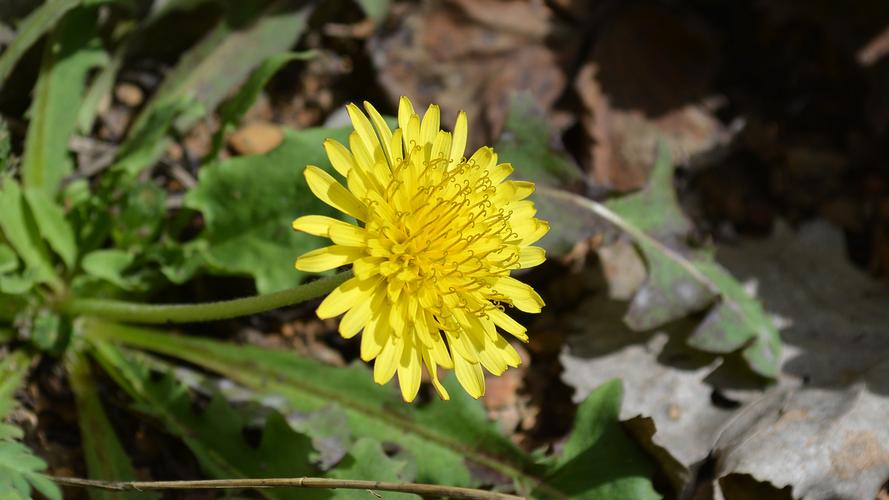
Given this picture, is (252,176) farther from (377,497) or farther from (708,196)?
(708,196)

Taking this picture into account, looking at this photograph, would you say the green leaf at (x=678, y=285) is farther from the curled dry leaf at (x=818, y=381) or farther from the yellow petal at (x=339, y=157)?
the yellow petal at (x=339, y=157)

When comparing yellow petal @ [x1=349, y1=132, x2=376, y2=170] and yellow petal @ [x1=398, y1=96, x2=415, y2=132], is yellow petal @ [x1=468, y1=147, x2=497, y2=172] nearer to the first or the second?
yellow petal @ [x1=398, y1=96, x2=415, y2=132]

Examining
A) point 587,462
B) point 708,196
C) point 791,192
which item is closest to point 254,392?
point 587,462

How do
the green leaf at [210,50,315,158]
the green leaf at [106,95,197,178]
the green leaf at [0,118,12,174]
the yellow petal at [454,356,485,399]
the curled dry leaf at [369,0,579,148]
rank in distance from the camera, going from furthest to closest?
the curled dry leaf at [369,0,579,148] < the green leaf at [106,95,197,178] < the green leaf at [210,50,315,158] < the green leaf at [0,118,12,174] < the yellow petal at [454,356,485,399]

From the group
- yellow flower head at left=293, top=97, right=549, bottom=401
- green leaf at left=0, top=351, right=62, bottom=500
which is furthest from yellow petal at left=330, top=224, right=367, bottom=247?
green leaf at left=0, top=351, right=62, bottom=500

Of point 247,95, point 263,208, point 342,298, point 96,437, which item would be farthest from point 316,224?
point 96,437

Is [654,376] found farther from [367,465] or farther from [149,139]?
[149,139]
